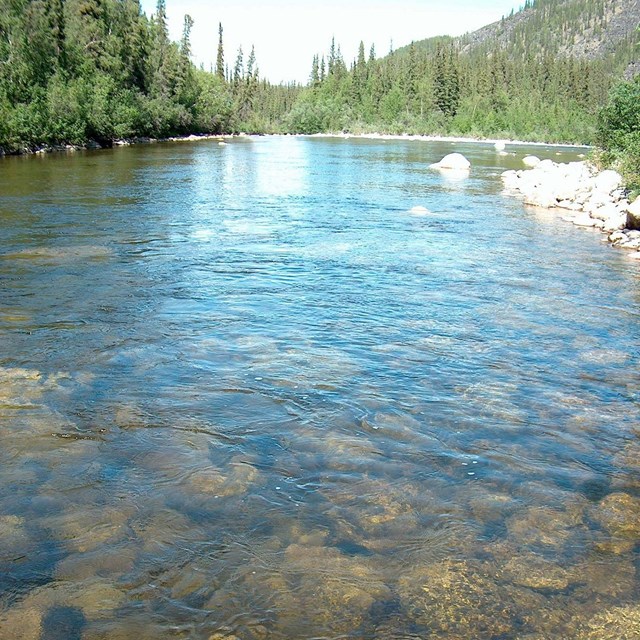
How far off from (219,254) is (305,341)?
6.29m

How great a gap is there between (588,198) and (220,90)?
92.3m

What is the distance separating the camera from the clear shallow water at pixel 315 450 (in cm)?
405

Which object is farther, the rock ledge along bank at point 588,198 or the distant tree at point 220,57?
the distant tree at point 220,57

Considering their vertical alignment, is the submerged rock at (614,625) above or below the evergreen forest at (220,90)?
below

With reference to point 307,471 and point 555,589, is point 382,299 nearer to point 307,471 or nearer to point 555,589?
point 307,471

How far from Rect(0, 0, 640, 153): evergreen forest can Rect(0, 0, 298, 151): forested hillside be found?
131 millimetres

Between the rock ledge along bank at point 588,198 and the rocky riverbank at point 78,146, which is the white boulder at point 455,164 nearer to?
the rock ledge along bank at point 588,198

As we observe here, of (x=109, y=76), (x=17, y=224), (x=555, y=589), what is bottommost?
(x=555, y=589)

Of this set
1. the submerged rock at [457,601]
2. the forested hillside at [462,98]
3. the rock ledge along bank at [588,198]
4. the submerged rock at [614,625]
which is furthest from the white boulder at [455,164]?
the forested hillside at [462,98]

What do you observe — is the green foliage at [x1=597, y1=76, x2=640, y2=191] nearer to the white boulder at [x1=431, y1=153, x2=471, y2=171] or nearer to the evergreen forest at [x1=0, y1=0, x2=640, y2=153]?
the evergreen forest at [x1=0, y1=0, x2=640, y2=153]

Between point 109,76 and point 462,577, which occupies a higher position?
point 109,76

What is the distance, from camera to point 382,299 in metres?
11.2

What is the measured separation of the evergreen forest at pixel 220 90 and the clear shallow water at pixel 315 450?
23282 millimetres

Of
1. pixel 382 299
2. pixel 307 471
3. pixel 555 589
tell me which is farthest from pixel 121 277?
pixel 555 589
